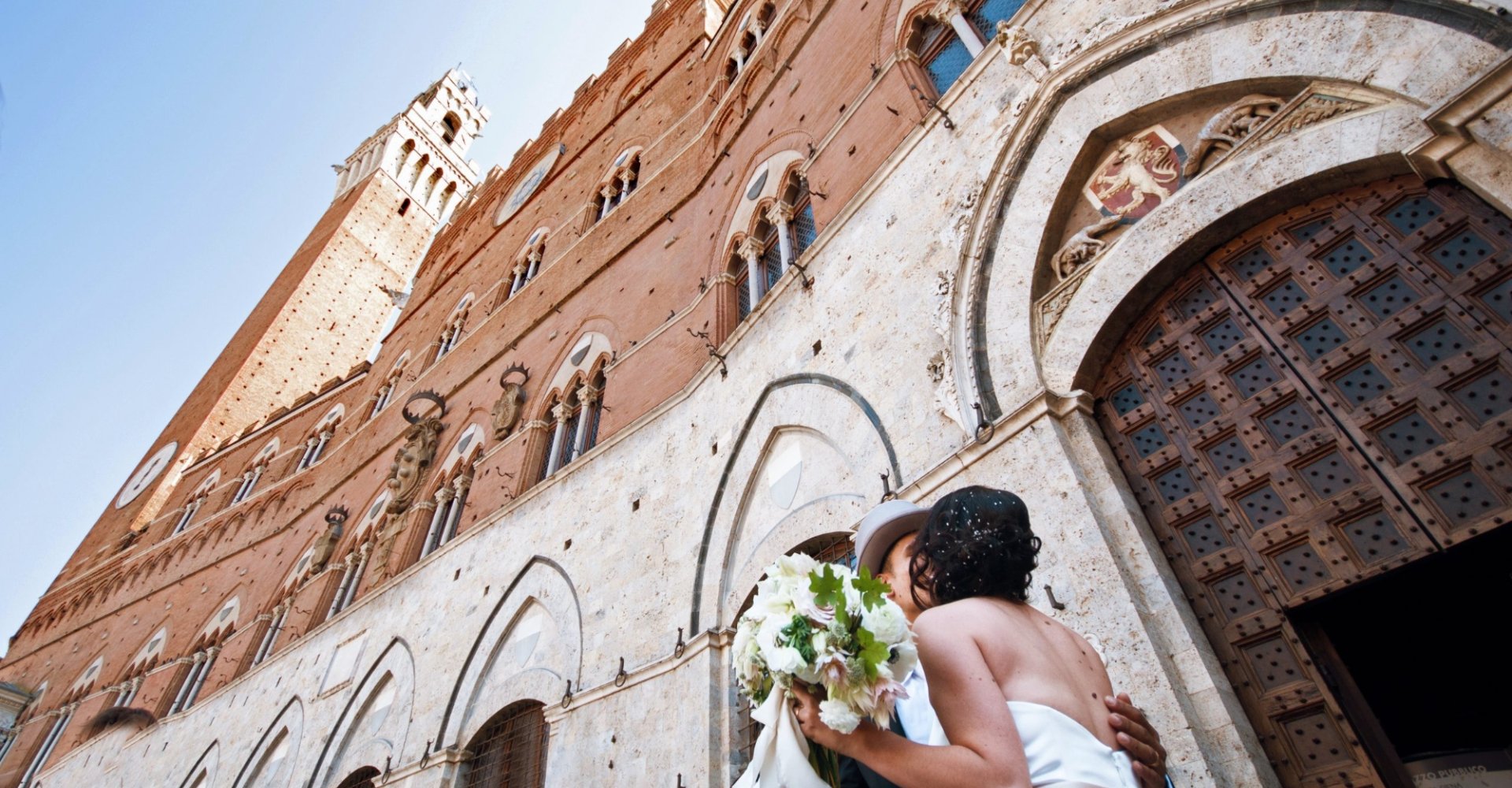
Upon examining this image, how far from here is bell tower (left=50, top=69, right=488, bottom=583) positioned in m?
25.6

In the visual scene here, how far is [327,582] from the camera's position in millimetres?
11672

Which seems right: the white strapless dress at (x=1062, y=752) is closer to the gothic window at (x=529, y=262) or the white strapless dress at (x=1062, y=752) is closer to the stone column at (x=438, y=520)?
the stone column at (x=438, y=520)

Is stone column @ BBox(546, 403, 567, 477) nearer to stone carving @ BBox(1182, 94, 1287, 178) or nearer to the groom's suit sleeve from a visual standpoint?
stone carving @ BBox(1182, 94, 1287, 178)

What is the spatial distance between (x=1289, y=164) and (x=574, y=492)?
6.16 meters

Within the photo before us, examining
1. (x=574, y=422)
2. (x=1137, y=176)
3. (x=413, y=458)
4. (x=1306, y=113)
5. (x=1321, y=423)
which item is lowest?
(x=1321, y=423)

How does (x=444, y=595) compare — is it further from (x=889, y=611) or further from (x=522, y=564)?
(x=889, y=611)

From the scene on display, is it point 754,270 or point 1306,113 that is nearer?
point 1306,113

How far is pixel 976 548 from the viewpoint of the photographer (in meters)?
1.46

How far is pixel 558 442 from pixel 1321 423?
7.53 meters

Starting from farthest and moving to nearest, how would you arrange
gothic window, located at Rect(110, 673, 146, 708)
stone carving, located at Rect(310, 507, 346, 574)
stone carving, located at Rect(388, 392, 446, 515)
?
gothic window, located at Rect(110, 673, 146, 708) < stone carving, located at Rect(310, 507, 346, 574) < stone carving, located at Rect(388, 392, 446, 515)

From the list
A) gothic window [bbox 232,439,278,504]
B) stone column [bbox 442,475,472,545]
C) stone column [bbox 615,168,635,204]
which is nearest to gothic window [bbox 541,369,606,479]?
stone column [bbox 442,475,472,545]

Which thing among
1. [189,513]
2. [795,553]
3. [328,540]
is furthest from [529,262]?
[189,513]

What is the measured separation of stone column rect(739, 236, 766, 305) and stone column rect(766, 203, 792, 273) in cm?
24

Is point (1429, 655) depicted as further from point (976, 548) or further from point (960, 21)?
point (960, 21)
